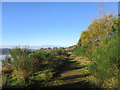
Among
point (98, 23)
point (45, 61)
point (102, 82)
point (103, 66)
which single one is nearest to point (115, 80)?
point (103, 66)

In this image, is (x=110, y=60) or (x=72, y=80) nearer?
(x=110, y=60)

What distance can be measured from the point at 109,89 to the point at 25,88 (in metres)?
3.13

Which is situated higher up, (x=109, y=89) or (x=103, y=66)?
(x=103, y=66)

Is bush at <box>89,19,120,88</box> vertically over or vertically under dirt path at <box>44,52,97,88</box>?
over

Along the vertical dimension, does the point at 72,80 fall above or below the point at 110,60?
below

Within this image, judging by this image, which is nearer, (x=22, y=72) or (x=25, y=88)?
(x=25, y=88)

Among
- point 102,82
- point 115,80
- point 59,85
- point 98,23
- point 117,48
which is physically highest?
point 98,23

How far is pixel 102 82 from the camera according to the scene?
448 centimetres

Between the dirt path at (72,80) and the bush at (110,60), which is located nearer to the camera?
the bush at (110,60)

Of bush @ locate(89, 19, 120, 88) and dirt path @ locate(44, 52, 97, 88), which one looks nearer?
bush @ locate(89, 19, 120, 88)

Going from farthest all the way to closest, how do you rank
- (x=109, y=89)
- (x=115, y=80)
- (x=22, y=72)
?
(x=22, y=72), (x=109, y=89), (x=115, y=80)

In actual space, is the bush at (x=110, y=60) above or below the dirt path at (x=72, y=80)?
above

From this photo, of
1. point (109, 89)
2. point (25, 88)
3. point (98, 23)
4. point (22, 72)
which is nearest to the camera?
point (109, 89)

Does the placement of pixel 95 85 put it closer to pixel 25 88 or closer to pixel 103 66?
pixel 103 66
